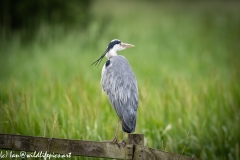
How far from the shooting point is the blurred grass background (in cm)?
394

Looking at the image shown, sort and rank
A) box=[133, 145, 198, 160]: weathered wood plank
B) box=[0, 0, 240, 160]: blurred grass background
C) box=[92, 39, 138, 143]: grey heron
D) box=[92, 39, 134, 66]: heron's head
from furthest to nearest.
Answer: box=[0, 0, 240, 160]: blurred grass background
box=[92, 39, 134, 66]: heron's head
box=[92, 39, 138, 143]: grey heron
box=[133, 145, 198, 160]: weathered wood plank

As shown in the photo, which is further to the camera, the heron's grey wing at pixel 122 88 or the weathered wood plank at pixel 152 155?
the heron's grey wing at pixel 122 88

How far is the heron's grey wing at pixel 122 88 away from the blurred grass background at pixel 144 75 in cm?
40

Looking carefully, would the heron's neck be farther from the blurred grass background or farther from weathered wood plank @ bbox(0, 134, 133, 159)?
weathered wood plank @ bbox(0, 134, 133, 159)

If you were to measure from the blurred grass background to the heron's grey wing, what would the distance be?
15.8 inches

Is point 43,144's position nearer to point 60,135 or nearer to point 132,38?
point 60,135

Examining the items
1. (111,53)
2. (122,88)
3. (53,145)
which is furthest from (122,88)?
(53,145)

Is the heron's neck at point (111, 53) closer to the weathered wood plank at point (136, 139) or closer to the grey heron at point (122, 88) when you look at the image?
the grey heron at point (122, 88)

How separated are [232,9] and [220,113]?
10570 mm

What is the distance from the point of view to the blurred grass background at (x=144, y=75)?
3.94 metres

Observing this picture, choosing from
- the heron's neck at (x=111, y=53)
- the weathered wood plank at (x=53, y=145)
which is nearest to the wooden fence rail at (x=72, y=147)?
the weathered wood plank at (x=53, y=145)

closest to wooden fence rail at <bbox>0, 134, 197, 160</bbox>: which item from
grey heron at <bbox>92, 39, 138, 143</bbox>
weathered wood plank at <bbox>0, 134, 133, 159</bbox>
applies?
weathered wood plank at <bbox>0, 134, 133, 159</bbox>

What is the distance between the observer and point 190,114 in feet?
15.0

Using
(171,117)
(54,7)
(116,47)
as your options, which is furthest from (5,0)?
(116,47)
